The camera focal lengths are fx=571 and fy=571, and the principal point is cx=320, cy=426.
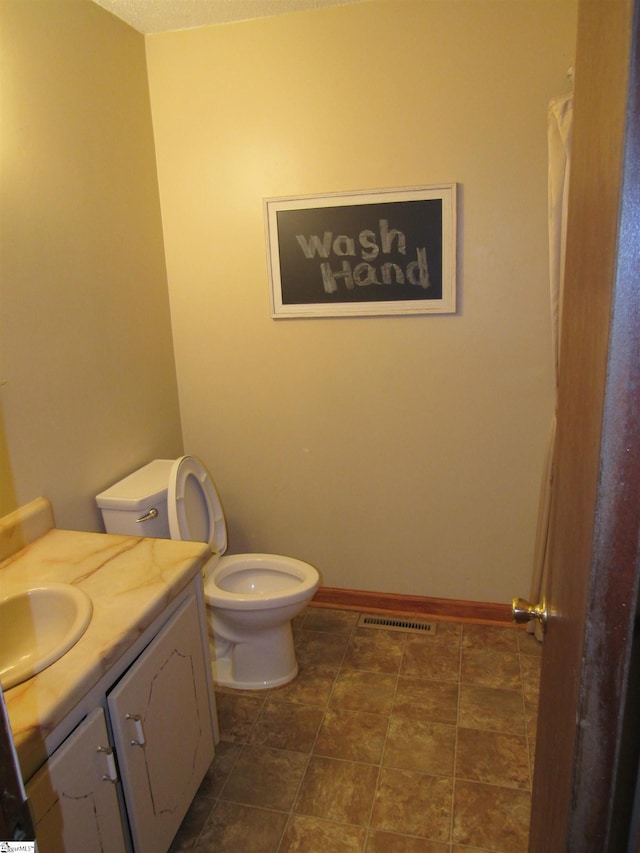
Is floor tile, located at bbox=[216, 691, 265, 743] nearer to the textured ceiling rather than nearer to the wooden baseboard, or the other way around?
the wooden baseboard

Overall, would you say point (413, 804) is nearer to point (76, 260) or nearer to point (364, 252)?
point (364, 252)

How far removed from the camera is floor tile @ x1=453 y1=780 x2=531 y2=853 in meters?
1.62

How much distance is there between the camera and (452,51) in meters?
2.13

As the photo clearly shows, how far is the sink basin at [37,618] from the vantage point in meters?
1.38

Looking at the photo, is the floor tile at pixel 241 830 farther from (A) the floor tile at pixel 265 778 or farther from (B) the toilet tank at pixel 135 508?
(B) the toilet tank at pixel 135 508

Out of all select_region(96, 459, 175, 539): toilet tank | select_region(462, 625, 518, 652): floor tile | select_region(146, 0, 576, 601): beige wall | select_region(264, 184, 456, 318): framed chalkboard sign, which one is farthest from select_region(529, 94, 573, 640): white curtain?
select_region(96, 459, 175, 539): toilet tank

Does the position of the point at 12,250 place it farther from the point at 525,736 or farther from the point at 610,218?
the point at 525,736

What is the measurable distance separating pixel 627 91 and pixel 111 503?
1.94m

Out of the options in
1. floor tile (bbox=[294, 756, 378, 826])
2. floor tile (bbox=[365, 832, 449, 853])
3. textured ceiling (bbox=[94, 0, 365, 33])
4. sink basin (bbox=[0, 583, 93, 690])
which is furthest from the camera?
textured ceiling (bbox=[94, 0, 365, 33])

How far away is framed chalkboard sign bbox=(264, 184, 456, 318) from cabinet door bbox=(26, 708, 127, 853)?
5.82 feet

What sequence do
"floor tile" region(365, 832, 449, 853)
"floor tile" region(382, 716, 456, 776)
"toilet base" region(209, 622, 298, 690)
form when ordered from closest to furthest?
"floor tile" region(365, 832, 449, 853), "floor tile" region(382, 716, 456, 776), "toilet base" region(209, 622, 298, 690)

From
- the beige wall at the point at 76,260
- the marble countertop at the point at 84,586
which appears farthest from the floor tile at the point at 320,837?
the beige wall at the point at 76,260

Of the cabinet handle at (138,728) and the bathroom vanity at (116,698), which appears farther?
the cabinet handle at (138,728)

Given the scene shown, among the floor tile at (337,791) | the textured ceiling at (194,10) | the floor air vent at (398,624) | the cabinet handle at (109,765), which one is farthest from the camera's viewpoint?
the floor air vent at (398,624)
